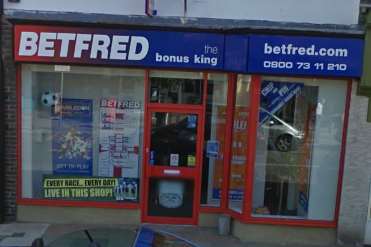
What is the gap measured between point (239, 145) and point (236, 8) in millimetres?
2145

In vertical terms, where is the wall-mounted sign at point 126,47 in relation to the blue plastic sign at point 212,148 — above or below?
above

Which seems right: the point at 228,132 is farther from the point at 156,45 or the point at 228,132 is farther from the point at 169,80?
the point at 156,45

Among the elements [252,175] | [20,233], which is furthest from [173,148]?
[20,233]

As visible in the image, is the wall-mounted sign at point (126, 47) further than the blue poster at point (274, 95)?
No

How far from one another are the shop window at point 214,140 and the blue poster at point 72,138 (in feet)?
6.33

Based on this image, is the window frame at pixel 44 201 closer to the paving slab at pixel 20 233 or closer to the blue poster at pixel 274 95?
A: the paving slab at pixel 20 233

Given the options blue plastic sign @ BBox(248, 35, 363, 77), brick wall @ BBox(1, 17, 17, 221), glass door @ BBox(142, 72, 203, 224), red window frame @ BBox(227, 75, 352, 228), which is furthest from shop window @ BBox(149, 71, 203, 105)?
brick wall @ BBox(1, 17, 17, 221)

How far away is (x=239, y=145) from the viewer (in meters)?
7.20

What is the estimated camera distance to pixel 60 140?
295 inches

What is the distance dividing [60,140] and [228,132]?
9.17ft

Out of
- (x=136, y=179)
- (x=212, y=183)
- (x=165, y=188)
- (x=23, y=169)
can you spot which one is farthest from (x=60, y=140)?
(x=212, y=183)

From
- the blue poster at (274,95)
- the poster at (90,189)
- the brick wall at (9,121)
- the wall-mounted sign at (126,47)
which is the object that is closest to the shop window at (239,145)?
the blue poster at (274,95)

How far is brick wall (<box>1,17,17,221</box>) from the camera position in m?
7.01

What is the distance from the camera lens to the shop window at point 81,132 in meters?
7.33
